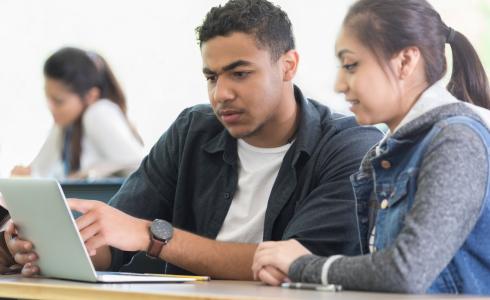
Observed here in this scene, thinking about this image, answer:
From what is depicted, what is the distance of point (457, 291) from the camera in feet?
5.03

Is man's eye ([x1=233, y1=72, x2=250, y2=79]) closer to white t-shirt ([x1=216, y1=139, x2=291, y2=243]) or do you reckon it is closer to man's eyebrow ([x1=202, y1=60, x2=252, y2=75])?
man's eyebrow ([x1=202, y1=60, x2=252, y2=75])

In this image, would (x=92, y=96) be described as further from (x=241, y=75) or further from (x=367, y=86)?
(x=367, y=86)

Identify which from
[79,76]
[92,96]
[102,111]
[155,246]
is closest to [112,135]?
[102,111]

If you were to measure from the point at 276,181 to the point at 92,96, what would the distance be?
2285 mm

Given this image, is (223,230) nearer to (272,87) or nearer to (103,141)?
(272,87)

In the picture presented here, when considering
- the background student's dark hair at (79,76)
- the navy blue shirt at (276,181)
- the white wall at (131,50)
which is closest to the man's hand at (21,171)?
the background student's dark hair at (79,76)

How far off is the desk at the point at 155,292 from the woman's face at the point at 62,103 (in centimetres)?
270

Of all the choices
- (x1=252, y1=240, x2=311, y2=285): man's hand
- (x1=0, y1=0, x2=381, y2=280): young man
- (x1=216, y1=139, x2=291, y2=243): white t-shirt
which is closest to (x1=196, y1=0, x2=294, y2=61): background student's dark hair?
(x1=0, y1=0, x2=381, y2=280): young man

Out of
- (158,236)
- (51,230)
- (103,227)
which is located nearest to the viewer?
(51,230)

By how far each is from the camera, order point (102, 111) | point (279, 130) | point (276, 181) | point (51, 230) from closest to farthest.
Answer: point (51, 230)
point (276, 181)
point (279, 130)
point (102, 111)

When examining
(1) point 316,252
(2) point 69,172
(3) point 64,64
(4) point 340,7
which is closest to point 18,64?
(3) point 64,64

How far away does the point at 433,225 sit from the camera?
1.42 m

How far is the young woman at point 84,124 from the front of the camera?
409 cm

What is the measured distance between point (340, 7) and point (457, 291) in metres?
2.34
